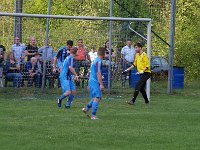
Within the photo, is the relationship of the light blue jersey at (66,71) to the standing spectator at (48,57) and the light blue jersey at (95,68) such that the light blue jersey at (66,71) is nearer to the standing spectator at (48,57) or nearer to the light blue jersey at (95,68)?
the light blue jersey at (95,68)

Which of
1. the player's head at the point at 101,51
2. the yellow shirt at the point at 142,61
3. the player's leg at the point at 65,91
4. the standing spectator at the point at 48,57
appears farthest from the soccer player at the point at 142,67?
the player's head at the point at 101,51

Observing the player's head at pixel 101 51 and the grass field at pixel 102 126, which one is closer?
the grass field at pixel 102 126

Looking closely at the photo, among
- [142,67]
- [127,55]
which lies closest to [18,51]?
[127,55]

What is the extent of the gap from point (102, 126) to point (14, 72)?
10305 millimetres

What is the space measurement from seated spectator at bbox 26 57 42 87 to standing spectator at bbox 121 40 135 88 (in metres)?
3.09

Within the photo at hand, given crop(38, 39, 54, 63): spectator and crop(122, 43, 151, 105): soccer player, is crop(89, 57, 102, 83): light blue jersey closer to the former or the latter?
crop(122, 43, 151, 105): soccer player

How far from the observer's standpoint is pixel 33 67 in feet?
86.1

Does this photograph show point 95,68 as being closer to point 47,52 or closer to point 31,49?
A: point 31,49

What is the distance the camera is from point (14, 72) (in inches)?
1022

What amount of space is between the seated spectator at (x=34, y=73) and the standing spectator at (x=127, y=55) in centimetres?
309

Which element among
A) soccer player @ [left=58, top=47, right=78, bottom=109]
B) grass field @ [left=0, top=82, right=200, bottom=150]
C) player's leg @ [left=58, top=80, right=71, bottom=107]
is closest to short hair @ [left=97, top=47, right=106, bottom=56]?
grass field @ [left=0, top=82, right=200, bottom=150]

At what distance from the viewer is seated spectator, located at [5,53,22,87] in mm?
25750

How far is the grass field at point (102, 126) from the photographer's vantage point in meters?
13.1

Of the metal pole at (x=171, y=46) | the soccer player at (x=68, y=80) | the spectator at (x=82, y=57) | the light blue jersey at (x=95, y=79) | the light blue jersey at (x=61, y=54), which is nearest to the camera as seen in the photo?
the light blue jersey at (x=95, y=79)
